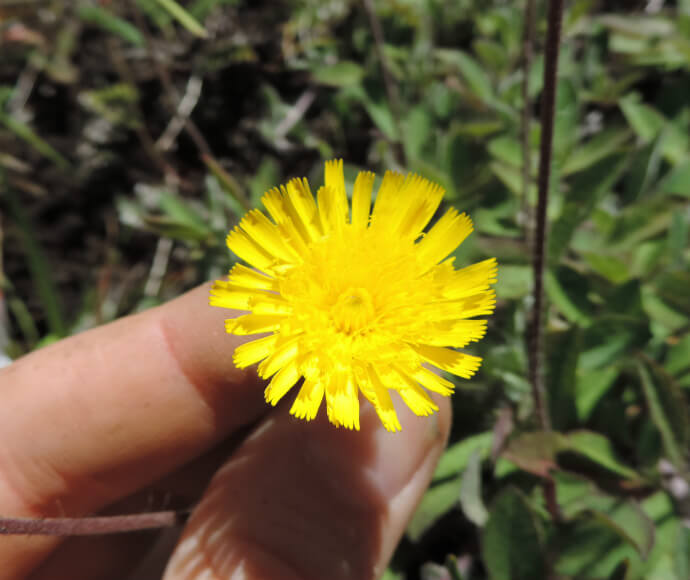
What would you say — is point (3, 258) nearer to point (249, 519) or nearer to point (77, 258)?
point (77, 258)

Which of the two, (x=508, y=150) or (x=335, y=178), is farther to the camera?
(x=508, y=150)

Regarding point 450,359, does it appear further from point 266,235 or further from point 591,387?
point 591,387

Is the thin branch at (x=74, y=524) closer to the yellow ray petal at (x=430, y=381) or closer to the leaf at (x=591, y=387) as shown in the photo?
the yellow ray petal at (x=430, y=381)

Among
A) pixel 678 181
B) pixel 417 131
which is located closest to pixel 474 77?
pixel 417 131

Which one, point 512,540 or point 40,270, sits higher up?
point 40,270

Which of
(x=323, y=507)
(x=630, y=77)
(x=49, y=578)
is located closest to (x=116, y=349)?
(x=323, y=507)

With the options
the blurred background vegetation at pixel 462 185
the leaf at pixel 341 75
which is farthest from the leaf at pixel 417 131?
the leaf at pixel 341 75
